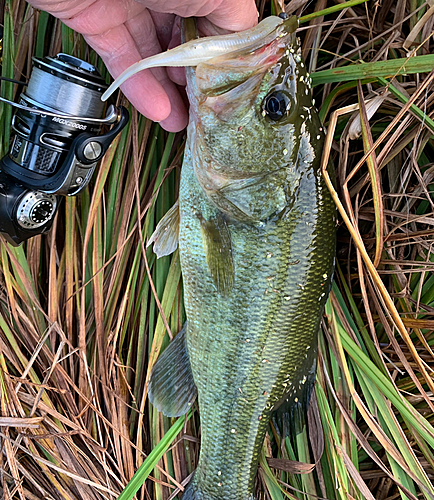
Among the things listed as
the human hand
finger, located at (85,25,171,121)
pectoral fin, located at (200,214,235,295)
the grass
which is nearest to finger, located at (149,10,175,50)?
the human hand

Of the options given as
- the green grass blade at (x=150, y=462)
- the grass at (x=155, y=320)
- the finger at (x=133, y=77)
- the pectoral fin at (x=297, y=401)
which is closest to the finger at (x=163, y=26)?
the finger at (x=133, y=77)

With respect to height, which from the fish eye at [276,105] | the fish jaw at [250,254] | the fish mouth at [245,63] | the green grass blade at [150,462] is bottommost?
the green grass blade at [150,462]

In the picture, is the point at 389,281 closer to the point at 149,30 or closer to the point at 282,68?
the point at 282,68

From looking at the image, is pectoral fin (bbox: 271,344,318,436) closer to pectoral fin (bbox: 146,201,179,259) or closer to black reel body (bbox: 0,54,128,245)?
pectoral fin (bbox: 146,201,179,259)

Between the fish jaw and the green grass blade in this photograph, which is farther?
the green grass blade

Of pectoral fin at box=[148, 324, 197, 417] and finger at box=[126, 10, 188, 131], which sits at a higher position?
finger at box=[126, 10, 188, 131]

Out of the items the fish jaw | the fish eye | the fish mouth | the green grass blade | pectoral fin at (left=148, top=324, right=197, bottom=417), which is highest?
the fish mouth

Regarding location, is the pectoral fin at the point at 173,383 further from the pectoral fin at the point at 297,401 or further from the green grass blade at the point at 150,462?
the pectoral fin at the point at 297,401
